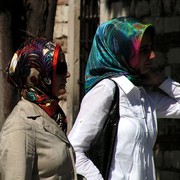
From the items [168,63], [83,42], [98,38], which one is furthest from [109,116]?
[83,42]

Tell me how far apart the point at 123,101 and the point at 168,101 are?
1.60 ft

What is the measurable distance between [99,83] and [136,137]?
35 cm

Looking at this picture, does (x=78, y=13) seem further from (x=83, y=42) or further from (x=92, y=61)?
(x=92, y=61)

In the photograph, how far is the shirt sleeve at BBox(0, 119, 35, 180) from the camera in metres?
3.42

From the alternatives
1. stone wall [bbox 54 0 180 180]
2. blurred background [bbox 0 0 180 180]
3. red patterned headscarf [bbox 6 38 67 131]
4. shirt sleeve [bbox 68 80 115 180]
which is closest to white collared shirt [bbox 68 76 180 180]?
shirt sleeve [bbox 68 80 115 180]

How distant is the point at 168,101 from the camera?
4656mm

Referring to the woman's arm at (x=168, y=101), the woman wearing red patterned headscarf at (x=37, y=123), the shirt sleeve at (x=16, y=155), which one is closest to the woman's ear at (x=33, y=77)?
the woman wearing red patterned headscarf at (x=37, y=123)

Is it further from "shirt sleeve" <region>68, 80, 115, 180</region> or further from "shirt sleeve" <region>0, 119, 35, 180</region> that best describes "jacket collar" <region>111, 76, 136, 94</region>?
"shirt sleeve" <region>0, 119, 35, 180</region>

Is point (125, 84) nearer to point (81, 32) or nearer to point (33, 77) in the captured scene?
point (33, 77)

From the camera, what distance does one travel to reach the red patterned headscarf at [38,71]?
365 cm

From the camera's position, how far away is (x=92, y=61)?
4422 mm

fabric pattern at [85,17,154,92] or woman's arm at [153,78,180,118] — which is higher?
fabric pattern at [85,17,154,92]

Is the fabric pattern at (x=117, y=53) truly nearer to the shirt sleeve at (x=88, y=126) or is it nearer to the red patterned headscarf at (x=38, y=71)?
the shirt sleeve at (x=88, y=126)

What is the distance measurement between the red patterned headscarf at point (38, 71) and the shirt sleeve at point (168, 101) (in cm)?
105
